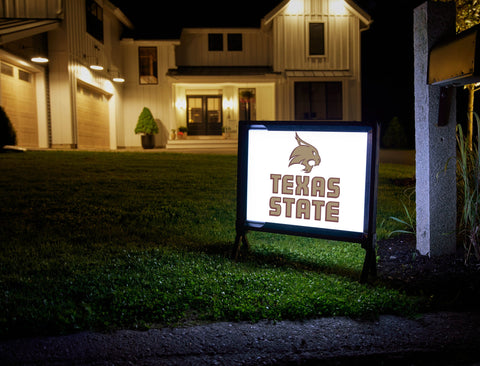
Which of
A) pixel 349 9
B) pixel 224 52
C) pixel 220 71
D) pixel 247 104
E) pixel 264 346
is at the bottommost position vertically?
pixel 264 346

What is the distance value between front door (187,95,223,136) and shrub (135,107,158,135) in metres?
3.08

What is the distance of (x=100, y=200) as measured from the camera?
20.6 ft

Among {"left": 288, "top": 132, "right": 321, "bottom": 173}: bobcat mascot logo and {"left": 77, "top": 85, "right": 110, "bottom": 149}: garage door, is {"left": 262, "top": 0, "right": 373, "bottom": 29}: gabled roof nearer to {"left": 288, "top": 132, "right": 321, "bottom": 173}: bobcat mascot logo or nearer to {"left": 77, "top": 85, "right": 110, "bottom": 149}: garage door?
{"left": 77, "top": 85, "right": 110, "bottom": 149}: garage door

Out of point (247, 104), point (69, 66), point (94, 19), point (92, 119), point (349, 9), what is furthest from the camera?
point (247, 104)

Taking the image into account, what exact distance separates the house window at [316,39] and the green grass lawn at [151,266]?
56.7 feet

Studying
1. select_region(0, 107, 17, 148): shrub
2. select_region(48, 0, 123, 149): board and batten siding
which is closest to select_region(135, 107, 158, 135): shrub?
select_region(48, 0, 123, 149): board and batten siding

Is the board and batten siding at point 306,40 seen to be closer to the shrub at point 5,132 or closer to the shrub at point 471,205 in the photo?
the shrub at point 5,132

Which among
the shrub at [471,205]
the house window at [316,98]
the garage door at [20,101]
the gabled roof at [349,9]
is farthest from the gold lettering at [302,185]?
the gabled roof at [349,9]

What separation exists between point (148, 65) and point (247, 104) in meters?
5.87

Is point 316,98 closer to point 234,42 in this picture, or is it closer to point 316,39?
point 316,39

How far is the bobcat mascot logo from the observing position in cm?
361

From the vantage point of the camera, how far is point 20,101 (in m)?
15.6

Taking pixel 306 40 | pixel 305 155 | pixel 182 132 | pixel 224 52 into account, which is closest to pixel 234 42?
pixel 224 52

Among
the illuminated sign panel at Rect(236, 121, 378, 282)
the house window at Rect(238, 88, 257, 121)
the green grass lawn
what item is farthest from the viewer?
Answer: the house window at Rect(238, 88, 257, 121)
